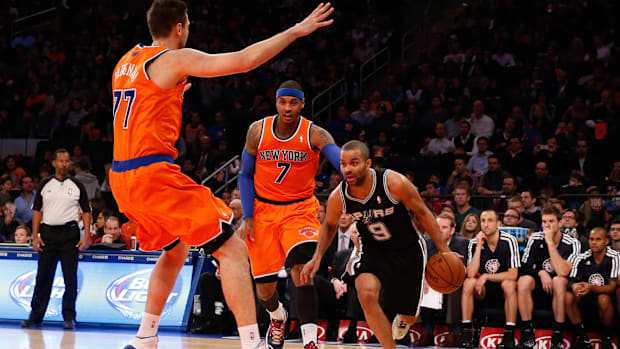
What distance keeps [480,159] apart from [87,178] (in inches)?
267

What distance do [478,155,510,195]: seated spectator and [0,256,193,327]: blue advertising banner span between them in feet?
14.9

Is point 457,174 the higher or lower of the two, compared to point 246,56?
higher

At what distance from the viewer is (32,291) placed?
10461 millimetres

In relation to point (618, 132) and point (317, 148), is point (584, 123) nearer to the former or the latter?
point (618, 132)

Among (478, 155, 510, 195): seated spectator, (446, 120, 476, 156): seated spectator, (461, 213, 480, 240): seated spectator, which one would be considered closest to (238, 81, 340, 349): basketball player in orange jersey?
(461, 213, 480, 240): seated spectator

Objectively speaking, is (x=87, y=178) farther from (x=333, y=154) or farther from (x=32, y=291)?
(x=333, y=154)

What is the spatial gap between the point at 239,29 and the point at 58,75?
4.41 meters

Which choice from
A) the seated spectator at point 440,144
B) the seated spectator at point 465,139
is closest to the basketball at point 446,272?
the seated spectator at point 465,139

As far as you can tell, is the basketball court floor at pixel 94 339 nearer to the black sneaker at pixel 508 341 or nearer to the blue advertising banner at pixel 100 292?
the blue advertising banner at pixel 100 292

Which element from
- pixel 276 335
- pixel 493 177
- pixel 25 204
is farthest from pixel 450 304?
pixel 25 204

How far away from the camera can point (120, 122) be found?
4859 millimetres

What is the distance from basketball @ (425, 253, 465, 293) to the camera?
5.86m

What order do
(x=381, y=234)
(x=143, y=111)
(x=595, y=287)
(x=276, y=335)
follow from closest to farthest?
(x=143, y=111) → (x=381, y=234) → (x=276, y=335) → (x=595, y=287)

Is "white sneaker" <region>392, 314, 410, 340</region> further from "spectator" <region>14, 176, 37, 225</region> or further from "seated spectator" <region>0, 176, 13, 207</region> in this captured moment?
"seated spectator" <region>0, 176, 13, 207</region>
